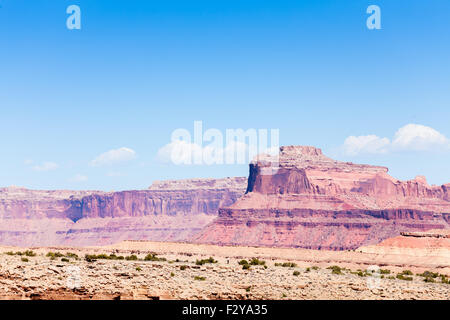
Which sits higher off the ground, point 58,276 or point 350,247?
point 58,276

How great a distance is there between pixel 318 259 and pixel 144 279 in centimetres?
8497

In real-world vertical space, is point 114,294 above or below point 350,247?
above

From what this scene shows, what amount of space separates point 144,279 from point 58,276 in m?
4.02

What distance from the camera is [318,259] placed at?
4737 inches
